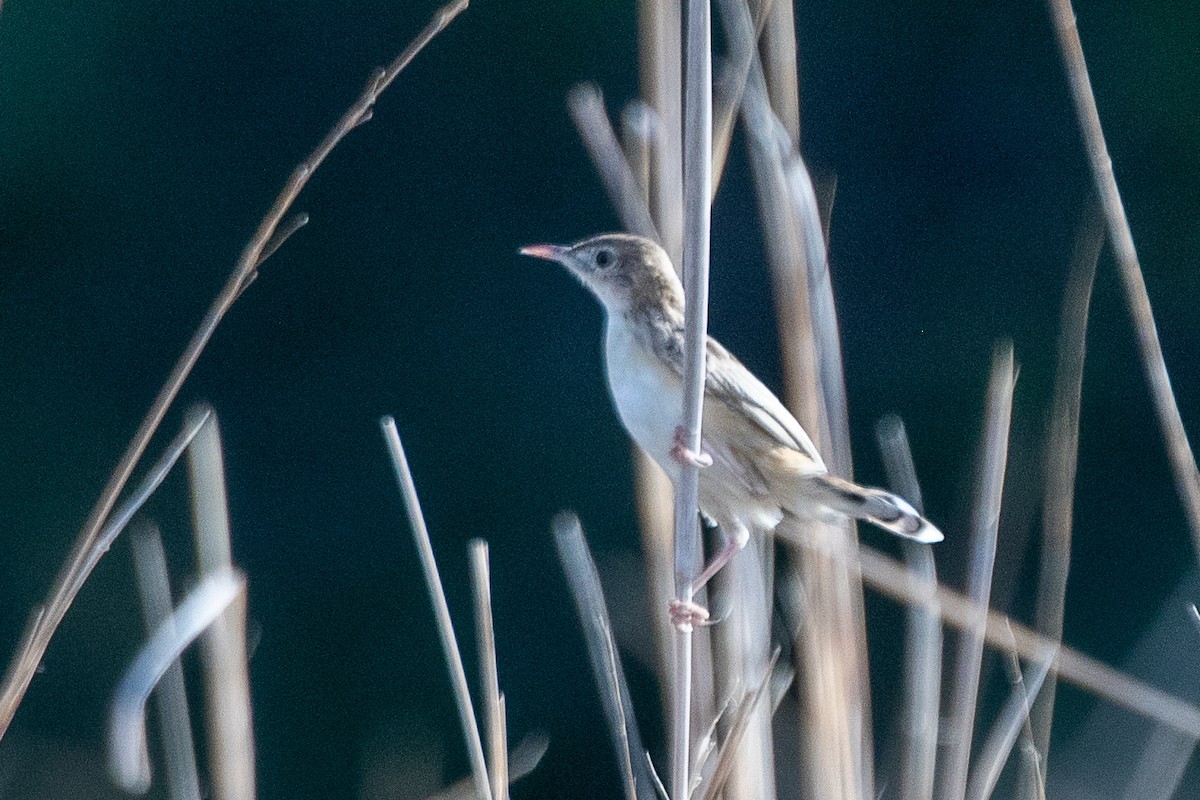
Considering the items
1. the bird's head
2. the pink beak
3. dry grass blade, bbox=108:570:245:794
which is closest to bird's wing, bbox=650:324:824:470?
the bird's head

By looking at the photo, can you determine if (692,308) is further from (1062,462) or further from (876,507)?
(876,507)

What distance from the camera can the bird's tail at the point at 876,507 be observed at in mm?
1997

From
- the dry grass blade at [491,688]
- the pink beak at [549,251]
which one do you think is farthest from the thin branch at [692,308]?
the pink beak at [549,251]

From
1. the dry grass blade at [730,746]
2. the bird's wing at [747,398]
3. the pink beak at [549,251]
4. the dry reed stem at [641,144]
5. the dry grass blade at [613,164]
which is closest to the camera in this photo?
the dry grass blade at [730,746]

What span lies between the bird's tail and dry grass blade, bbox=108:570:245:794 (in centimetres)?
92

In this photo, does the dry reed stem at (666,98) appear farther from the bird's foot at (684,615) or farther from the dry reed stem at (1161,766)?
the dry reed stem at (1161,766)

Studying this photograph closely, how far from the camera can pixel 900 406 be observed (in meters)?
3.72

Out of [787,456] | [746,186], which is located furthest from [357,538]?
[787,456]

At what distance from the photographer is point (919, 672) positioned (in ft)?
5.30

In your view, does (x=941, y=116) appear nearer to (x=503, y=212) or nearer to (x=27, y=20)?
(x=503, y=212)

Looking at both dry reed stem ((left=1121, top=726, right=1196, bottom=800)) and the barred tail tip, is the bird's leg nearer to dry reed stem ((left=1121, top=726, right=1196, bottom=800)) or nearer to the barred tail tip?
the barred tail tip

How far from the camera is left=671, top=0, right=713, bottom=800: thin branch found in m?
1.28

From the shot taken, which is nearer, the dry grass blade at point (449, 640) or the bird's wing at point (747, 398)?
the dry grass blade at point (449, 640)

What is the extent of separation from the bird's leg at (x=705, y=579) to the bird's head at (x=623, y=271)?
398mm
